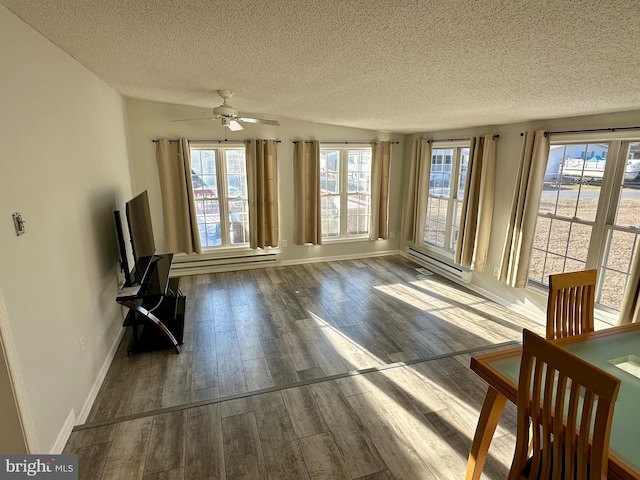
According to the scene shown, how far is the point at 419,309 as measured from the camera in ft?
13.6

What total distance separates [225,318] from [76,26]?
2869 millimetres

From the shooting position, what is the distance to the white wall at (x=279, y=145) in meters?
4.69

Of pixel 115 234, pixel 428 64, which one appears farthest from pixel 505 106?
pixel 115 234

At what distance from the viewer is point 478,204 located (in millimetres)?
4430

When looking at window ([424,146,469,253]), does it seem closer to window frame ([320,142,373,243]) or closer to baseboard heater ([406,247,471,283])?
baseboard heater ([406,247,471,283])

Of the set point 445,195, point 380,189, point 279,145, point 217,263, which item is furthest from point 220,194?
point 445,195

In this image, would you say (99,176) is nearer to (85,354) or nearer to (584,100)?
(85,354)

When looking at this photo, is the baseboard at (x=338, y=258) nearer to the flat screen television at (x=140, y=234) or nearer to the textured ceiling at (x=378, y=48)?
the flat screen television at (x=140, y=234)

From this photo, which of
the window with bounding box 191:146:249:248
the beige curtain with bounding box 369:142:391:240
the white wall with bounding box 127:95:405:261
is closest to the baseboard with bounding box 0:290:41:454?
the white wall with bounding box 127:95:405:261

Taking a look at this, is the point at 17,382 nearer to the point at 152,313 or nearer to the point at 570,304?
the point at 152,313

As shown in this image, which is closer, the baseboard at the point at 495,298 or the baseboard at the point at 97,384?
the baseboard at the point at 97,384

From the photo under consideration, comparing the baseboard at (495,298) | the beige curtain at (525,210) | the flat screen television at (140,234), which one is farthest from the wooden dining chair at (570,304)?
the flat screen television at (140,234)

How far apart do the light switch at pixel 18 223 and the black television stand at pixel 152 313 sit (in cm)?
123

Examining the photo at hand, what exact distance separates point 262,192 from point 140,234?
7.12 feet
